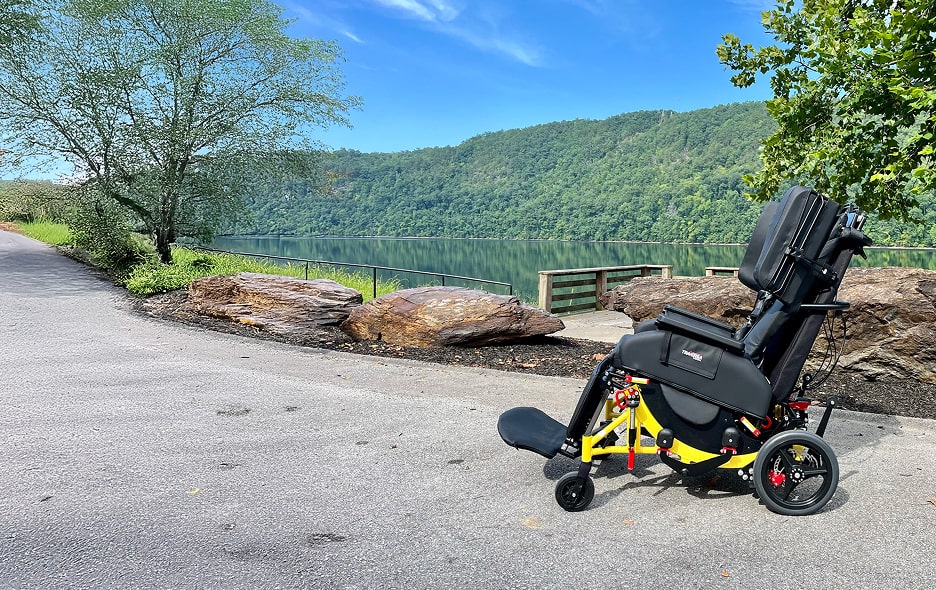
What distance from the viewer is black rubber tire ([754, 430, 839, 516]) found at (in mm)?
3471

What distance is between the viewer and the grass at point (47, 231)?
76.3 ft

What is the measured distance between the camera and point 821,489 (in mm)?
3572

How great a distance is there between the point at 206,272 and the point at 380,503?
11.8 metres

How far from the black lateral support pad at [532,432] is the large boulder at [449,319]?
3.84 meters

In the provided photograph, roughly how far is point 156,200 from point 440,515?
15.1 m

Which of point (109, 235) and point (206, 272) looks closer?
point (206, 272)

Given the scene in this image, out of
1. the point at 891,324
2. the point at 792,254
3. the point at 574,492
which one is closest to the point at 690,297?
the point at 891,324

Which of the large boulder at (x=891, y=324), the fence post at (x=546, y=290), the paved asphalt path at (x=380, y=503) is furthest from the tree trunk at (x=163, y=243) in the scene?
the large boulder at (x=891, y=324)

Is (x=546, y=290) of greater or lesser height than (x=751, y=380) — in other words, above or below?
below

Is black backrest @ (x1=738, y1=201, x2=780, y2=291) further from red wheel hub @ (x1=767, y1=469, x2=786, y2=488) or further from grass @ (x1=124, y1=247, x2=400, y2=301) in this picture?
grass @ (x1=124, y1=247, x2=400, y2=301)

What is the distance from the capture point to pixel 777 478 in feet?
11.7

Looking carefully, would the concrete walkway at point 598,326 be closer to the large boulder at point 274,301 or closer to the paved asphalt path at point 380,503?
the large boulder at point 274,301

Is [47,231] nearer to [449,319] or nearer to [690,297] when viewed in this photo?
[449,319]

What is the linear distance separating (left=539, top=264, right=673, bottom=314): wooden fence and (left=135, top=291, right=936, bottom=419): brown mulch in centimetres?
494
